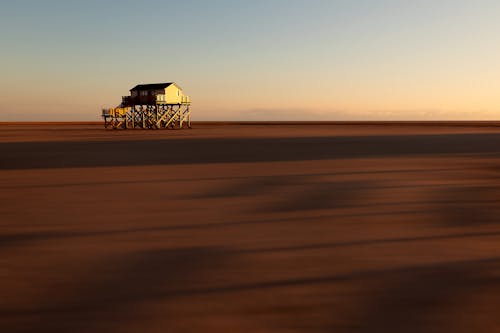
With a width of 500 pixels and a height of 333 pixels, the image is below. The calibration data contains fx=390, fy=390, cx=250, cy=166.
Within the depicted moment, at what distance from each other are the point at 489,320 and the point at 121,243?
142 inches

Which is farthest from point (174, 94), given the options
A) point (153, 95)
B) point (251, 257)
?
point (251, 257)

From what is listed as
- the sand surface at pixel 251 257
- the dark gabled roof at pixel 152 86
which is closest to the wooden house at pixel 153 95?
the dark gabled roof at pixel 152 86

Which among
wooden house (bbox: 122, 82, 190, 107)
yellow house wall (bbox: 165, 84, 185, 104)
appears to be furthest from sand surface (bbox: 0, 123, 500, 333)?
yellow house wall (bbox: 165, 84, 185, 104)

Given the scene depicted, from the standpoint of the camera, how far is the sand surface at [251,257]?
2.76 meters

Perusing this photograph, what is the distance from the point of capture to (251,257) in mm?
4004

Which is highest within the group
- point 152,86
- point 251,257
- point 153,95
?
point 152,86

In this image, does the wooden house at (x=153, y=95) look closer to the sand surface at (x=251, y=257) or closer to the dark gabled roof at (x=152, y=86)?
the dark gabled roof at (x=152, y=86)

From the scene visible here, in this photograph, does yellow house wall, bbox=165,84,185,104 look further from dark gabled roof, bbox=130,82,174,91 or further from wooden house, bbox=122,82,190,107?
dark gabled roof, bbox=130,82,174,91

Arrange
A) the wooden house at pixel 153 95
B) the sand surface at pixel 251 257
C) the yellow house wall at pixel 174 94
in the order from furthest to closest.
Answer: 1. the yellow house wall at pixel 174 94
2. the wooden house at pixel 153 95
3. the sand surface at pixel 251 257

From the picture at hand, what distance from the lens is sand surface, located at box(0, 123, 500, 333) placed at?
2756mm

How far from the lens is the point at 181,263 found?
3801mm

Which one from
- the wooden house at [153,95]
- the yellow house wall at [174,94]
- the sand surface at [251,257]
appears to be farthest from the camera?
the yellow house wall at [174,94]

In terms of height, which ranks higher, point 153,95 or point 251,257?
point 153,95

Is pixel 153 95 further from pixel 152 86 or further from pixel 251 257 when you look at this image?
pixel 251 257
